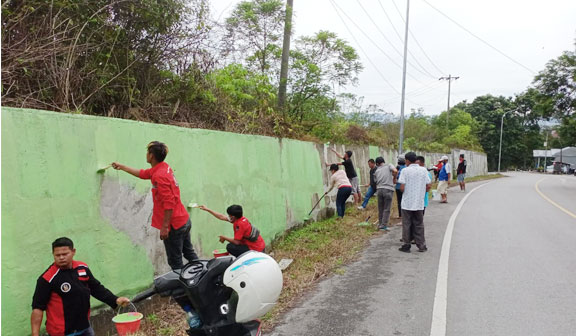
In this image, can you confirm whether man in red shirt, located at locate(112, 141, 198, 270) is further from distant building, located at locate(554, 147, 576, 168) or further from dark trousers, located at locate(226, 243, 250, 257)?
distant building, located at locate(554, 147, 576, 168)

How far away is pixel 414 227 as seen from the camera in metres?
7.78

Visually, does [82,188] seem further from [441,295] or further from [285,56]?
[285,56]

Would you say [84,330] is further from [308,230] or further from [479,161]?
[479,161]

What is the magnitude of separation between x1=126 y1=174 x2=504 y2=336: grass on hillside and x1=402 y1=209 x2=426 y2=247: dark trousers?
0.91 m

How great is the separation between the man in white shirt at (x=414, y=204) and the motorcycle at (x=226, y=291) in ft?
19.1

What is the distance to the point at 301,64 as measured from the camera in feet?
48.1

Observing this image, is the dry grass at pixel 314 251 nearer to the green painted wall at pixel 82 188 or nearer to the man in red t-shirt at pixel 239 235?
the man in red t-shirt at pixel 239 235

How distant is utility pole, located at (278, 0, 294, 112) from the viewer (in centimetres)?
1251

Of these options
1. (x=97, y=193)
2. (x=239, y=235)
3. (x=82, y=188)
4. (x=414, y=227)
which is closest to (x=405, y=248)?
(x=414, y=227)

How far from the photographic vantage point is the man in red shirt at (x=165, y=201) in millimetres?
4172

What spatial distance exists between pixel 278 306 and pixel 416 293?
1.81 meters

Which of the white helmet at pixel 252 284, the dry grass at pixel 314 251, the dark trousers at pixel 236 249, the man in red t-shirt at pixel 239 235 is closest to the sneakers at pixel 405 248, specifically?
the dry grass at pixel 314 251

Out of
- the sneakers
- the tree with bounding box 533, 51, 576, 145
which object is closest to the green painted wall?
the sneakers

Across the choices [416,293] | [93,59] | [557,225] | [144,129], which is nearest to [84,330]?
[144,129]
